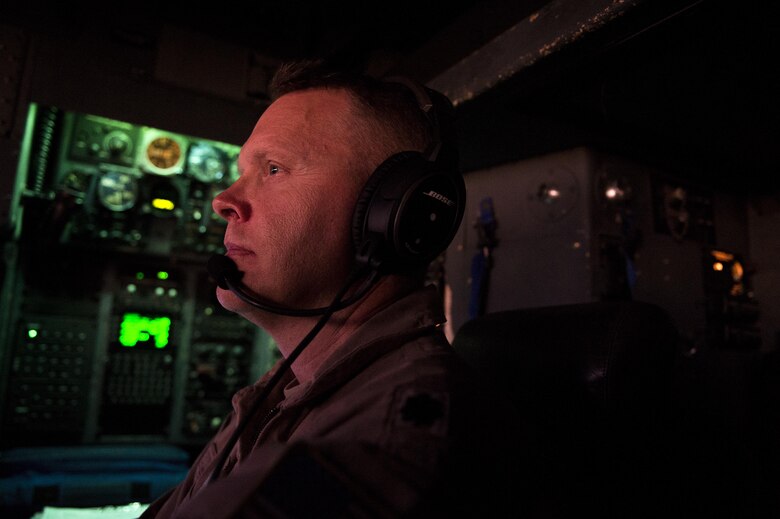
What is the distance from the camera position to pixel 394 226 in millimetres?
763

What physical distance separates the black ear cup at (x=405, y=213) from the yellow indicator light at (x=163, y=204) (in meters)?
2.07

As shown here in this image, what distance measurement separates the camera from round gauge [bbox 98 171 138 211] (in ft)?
7.86

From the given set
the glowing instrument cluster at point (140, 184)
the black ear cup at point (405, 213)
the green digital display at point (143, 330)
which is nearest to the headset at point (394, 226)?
the black ear cup at point (405, 213)

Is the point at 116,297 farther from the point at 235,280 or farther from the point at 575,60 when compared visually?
the point at 575,60

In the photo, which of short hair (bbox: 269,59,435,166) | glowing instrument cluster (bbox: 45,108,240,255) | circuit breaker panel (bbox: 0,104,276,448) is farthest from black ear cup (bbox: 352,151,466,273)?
circuit breaker panel (bbox: 0,104,276,448)

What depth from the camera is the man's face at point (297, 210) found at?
0.84 metres

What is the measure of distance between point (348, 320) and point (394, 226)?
18 centimetres

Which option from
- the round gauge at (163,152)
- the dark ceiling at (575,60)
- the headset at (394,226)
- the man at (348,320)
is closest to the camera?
the man at (348,320)

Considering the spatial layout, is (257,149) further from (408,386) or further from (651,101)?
(651,101)

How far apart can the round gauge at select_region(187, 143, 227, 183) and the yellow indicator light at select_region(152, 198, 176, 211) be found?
0.18 metres

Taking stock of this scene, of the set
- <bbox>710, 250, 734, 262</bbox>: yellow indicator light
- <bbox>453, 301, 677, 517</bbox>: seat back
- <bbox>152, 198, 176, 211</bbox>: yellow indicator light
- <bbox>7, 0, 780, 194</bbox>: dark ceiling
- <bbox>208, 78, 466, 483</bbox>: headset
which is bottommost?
<bbox>453, 301, 677, 517</bbox>: seat back

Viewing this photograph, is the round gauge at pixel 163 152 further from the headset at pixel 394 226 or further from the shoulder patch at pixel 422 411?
the shoulder patch at pixel 422 411

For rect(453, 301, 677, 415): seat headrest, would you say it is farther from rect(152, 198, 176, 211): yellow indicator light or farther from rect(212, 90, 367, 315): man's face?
rect(152, 198, 176, 211): yellow indicator light

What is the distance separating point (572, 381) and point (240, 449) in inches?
20.5
